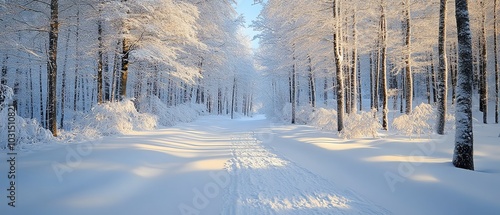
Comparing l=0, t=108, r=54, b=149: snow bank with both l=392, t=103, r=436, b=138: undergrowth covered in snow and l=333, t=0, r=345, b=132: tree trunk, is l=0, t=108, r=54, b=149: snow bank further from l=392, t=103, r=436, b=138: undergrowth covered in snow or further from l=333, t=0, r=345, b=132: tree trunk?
l=392, t=103, r=436, b=138: undergrowth covered in snow

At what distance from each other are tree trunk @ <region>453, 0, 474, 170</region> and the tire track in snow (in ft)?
7.79

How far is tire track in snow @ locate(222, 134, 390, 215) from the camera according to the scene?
3.42 m

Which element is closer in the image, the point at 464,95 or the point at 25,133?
the point at 464,95

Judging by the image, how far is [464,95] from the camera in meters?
4.45

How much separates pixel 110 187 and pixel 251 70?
34534 millimetres

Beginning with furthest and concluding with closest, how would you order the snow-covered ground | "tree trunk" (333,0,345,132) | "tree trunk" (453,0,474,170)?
"tree trunk" (333,0,345,132) → "tree trunk" (453,0,474,170) → the snow-covered ground

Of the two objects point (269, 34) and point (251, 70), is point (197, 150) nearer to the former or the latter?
point (269, 34)

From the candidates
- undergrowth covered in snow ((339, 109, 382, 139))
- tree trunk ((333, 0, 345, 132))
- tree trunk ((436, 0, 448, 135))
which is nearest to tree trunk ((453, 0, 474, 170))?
undergrowth covered in snow ((339, 109, 382, 139))

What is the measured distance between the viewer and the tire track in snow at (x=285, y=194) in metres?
3.42

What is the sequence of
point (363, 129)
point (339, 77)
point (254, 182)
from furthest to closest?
point (339, 77) → point (363, 129) → point (254, 182)

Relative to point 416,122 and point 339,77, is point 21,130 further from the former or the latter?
point 416,122

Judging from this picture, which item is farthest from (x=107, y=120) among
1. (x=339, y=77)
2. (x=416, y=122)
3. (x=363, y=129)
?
(x=416, y=122)

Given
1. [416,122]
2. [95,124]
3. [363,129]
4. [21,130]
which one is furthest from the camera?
[95,124]

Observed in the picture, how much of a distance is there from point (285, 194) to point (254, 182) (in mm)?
828
